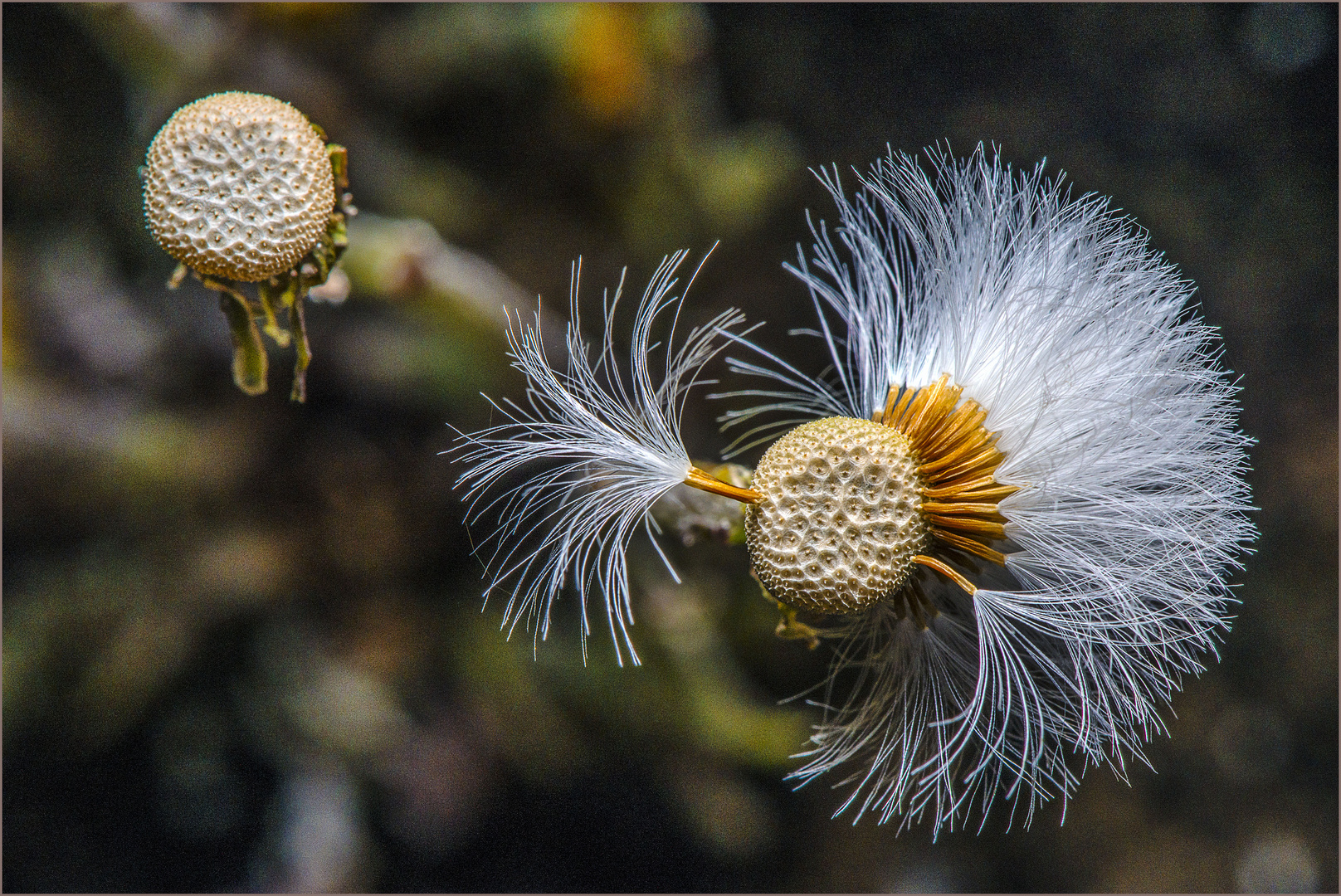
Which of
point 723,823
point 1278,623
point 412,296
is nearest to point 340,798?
point 723,823

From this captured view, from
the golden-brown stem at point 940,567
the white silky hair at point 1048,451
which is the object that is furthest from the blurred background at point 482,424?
the golden-brown stem at point 940,567

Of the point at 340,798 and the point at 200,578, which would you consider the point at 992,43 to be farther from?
the point at 340,798

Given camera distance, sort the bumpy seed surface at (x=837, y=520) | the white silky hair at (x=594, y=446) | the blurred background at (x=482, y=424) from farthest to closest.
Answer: the blurred background at (x=482, y=424), the white silky hair at (x=594, y=446), the bumpy seed surface at (x=837, y=520)

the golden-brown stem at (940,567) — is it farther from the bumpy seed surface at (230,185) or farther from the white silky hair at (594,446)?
the bumpy seed surface at (230,185)

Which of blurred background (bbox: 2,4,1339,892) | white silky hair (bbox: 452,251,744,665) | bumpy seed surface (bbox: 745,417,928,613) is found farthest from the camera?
blurred background (bbox: 2,4,1339,892)

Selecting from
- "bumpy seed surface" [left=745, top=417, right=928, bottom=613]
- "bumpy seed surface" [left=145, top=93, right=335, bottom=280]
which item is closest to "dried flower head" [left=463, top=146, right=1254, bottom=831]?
"bumpy seed surface" [left=745, top=417, right=928, bottom=613]

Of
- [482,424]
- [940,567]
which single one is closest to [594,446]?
[940,567]

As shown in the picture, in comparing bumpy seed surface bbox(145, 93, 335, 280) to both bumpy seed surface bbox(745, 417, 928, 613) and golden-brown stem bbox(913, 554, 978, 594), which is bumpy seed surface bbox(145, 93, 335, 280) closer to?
bumpy seed surface bbox(745, 417, 928, 613)
